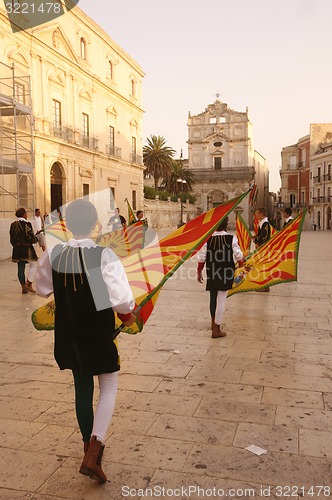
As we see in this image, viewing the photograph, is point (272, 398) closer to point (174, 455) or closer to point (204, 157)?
point (174, 455)

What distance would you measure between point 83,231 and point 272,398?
8.20 feet

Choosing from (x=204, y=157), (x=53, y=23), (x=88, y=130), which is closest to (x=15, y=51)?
(x=53, y=23)

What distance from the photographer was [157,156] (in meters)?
51.9

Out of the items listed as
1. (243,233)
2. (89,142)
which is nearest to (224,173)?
(89,142)

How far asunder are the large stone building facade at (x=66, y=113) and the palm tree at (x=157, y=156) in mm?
15997

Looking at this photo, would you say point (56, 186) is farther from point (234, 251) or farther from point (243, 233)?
point (234, 251)

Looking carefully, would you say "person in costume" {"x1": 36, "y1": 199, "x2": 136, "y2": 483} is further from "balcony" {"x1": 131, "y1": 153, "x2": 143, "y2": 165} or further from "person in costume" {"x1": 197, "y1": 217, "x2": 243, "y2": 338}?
"balcony" {"x1": 131, "y1": 153, "x2": 143, "y2": 165}

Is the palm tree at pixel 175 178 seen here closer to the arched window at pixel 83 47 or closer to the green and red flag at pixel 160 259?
the arched window at pixel 83 47

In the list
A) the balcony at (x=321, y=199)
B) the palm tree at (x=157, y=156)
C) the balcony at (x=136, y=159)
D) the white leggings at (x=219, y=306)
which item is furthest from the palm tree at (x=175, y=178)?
the white leggings at (x=219, y=306)

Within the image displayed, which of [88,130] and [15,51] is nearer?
[15,51]

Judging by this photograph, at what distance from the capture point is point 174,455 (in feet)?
11.1

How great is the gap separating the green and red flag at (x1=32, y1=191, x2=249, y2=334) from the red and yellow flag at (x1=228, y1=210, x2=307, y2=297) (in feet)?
10.0

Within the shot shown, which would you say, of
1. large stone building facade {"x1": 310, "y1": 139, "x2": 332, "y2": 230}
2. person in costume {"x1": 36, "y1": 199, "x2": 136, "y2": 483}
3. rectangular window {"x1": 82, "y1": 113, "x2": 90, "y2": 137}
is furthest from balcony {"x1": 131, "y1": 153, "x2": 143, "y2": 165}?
person in costume {"x1": 36, "y1": 199, "x2": 136, "y2": 483}

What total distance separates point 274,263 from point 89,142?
22995 mm
